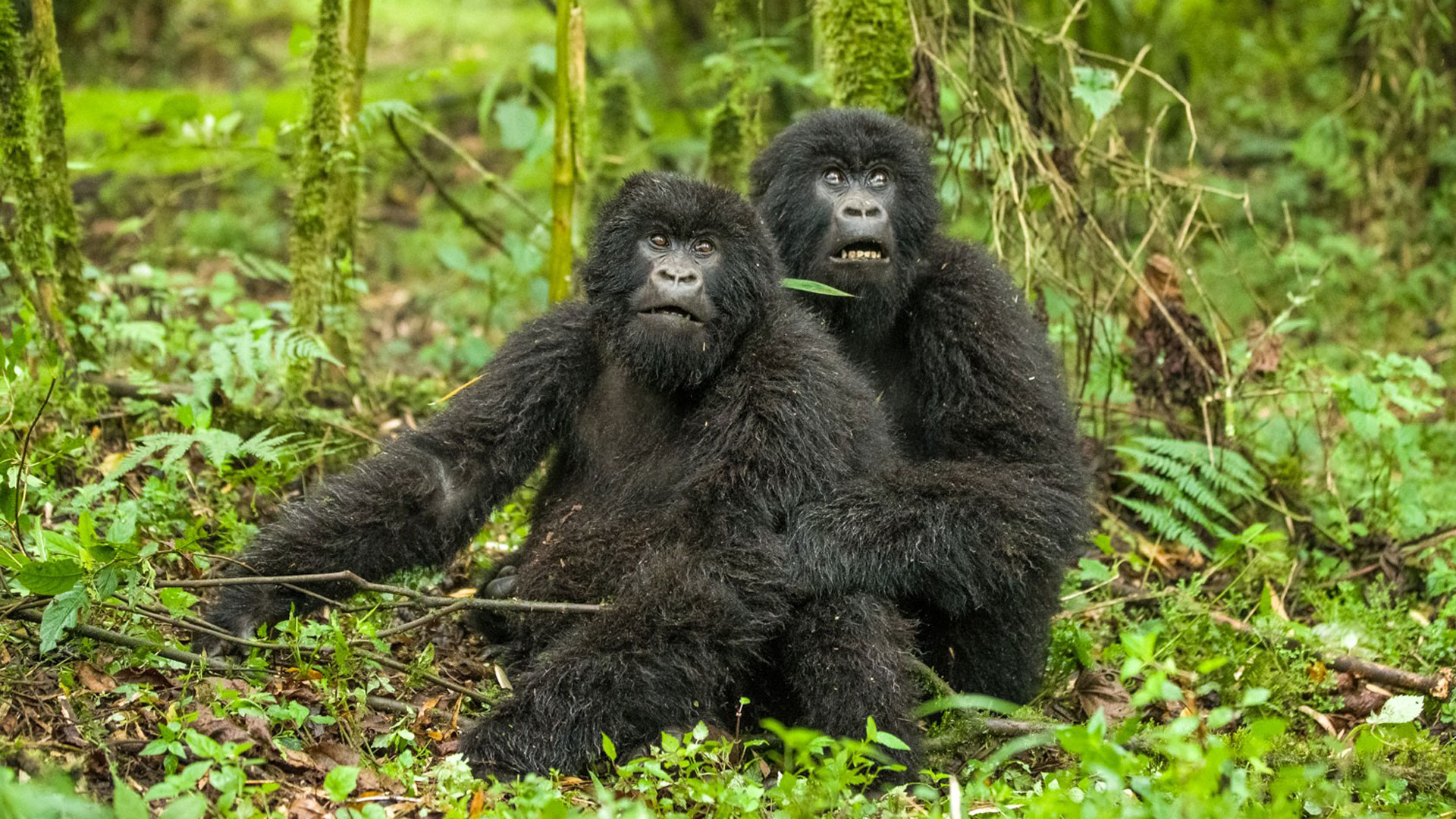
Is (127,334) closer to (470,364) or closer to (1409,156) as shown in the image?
(470,364)

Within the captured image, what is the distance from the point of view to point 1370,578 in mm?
5996

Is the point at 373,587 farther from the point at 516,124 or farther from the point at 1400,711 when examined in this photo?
the point at 516,124

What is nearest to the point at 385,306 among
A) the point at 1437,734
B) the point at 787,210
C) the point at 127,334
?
the point at 127,334

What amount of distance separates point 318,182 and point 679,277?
2.22 metres

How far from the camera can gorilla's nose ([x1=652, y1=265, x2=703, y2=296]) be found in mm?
4398

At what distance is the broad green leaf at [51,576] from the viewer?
11.3 ft

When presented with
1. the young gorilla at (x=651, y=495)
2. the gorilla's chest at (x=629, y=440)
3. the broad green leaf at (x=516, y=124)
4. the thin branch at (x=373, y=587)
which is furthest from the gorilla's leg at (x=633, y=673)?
the broad green leaf at (x=516, y=124)

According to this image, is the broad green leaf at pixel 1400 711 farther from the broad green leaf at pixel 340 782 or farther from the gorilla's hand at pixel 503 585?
the broad green leaf at pixel 340 782

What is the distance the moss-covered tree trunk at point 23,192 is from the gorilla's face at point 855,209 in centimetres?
275

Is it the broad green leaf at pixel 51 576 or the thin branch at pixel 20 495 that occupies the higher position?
the thin branch at pixel 20 495

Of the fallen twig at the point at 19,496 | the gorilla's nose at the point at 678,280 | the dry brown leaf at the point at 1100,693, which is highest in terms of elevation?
the gorilla's nose at the point at 678,280

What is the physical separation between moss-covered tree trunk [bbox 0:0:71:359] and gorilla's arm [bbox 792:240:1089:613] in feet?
9.77

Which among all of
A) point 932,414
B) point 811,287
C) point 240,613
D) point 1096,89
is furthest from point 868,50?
point 240,613

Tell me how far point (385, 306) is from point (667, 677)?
5.90 metres
